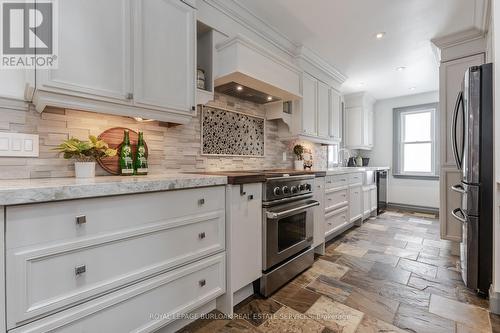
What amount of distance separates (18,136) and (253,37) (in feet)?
7.02

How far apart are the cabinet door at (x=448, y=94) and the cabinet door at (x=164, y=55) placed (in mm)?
2953

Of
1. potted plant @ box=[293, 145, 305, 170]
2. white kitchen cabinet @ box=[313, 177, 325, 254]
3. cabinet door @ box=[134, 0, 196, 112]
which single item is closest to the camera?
cabinet door @ box=[134, 0, 196, 112]

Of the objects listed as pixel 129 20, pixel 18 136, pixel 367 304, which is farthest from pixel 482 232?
pixel 18 136

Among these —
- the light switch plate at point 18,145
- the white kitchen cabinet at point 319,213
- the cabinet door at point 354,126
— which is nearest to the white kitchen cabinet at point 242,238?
the white kitchen cabinet at point 319,213

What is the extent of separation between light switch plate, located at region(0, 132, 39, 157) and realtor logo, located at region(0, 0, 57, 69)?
38 cm

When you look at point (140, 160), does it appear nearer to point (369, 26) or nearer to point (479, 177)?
point (479, 177)

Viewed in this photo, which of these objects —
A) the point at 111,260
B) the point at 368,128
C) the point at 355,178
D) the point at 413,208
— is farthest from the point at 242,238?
the point at 413,208

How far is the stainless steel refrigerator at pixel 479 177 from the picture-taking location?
1.77 meters

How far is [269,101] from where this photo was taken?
2861 mm

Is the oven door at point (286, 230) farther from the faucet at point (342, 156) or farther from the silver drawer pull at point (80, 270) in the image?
the faucet at point (342, 156)

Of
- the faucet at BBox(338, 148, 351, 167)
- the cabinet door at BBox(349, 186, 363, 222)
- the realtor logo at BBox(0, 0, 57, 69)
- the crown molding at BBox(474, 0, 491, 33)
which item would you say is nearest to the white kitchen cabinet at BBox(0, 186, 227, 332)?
the realtor logo at BBox(0, 0, 57, 69)

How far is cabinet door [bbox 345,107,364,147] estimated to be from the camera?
5.07 metres

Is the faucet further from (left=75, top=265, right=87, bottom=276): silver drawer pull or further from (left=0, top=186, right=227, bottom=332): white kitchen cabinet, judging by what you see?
(left=75, top=265, right=87, bottom=276): silver drawer pull

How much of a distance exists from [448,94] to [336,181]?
1651 millimetres
